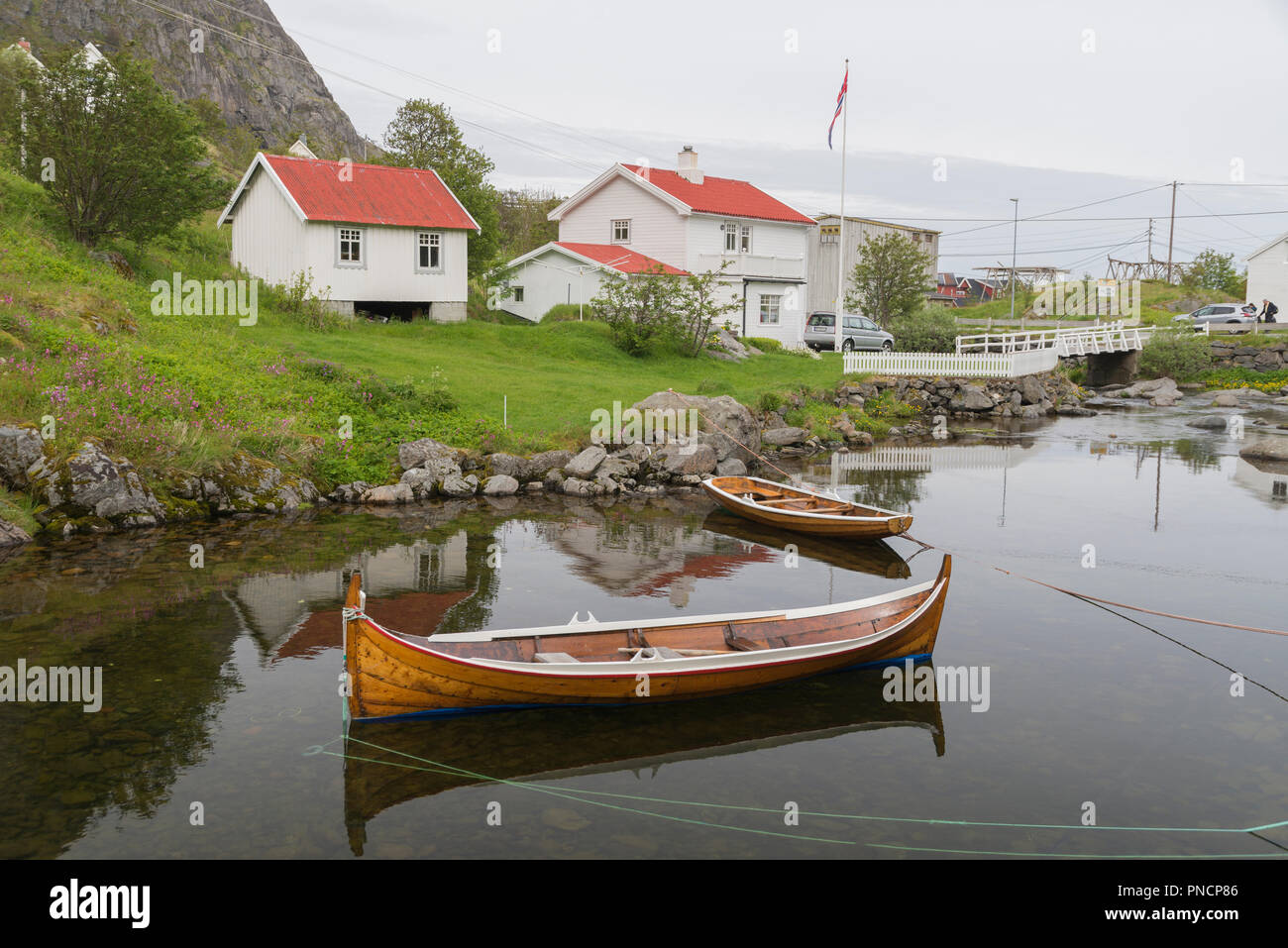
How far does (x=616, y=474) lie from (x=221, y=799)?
16938 mm

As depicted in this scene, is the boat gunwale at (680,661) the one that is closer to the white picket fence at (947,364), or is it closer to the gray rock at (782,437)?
the gray rock at (782,437)

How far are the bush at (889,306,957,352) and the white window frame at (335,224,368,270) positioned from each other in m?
25.9

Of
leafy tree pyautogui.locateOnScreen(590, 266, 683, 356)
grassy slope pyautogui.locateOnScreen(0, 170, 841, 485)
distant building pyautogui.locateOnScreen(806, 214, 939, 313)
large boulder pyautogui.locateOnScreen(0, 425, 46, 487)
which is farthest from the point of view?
distant building pyautogui.locateOnScreen(806, 214, 939, 313)

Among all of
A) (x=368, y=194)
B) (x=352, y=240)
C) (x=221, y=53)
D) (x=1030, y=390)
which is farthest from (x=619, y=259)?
(x=221, y=53)

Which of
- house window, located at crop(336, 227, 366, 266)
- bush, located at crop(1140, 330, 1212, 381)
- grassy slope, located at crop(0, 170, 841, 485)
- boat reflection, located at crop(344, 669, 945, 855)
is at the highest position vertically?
house window, located at crop(336, 227, 366, 266)

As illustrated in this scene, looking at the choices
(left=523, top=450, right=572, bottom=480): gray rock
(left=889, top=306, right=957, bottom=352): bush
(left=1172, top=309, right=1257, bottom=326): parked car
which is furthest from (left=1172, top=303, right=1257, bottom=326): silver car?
(left=523, top=450, right=572, bottom=480): gray rock

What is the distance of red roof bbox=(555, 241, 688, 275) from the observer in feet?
142

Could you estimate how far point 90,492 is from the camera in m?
19.5

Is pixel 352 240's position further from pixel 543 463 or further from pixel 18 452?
pixel 18 452

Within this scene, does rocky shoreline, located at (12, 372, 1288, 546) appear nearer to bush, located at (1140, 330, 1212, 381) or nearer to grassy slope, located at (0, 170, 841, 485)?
grassy slope, located at (0, 170, 841, 485)

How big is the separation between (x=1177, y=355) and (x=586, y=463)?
40.7 meters

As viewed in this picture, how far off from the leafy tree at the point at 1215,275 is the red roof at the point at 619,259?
2098 inches

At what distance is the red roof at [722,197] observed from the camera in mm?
47812
